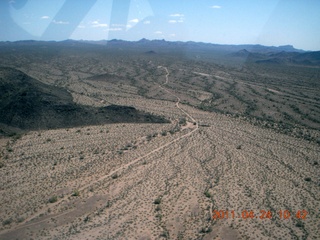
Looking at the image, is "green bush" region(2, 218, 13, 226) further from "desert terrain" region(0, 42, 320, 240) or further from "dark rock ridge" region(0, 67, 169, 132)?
"dark rock ridge" region(0, 67, 169, 132)

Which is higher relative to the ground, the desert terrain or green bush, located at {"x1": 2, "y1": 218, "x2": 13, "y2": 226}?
the desert terrain

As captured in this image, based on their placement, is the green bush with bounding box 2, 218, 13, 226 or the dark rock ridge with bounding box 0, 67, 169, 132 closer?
the green bush with bounding box 2, 218, 13, 226

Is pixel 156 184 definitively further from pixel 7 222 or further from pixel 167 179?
pixel 7 222

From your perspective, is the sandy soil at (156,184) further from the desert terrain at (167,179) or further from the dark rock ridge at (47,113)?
the dark rock ridge at (47,113)

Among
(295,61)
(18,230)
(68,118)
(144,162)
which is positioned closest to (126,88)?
(68,118)

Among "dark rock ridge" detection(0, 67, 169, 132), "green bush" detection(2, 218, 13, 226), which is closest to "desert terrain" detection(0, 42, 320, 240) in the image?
"green bush" detection(2, 218, 13, 226)

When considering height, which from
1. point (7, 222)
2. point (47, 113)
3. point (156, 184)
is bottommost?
point (7, 222)

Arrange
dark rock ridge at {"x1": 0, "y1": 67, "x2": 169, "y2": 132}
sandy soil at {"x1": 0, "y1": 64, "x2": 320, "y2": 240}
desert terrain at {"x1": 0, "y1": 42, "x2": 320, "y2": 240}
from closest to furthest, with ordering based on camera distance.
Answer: sandy soil at {"x1": 0, "y1": 64, "x2": 320, "y2": 240} < desert terrain at {"x1": 0, "y1": 42, "x2": 320, "y2": 240} < dark rock ridge at {"x1": 0, "y1": 67, "x2": 169, "y2": 132}

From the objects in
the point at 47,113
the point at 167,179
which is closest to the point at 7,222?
the point at 167,179

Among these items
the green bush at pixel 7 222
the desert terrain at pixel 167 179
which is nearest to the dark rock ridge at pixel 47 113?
the desert terrain at pixel 167 179

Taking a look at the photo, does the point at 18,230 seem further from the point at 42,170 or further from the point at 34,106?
the point at 34,106

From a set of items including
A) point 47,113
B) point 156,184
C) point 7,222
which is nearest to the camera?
point 7,222
